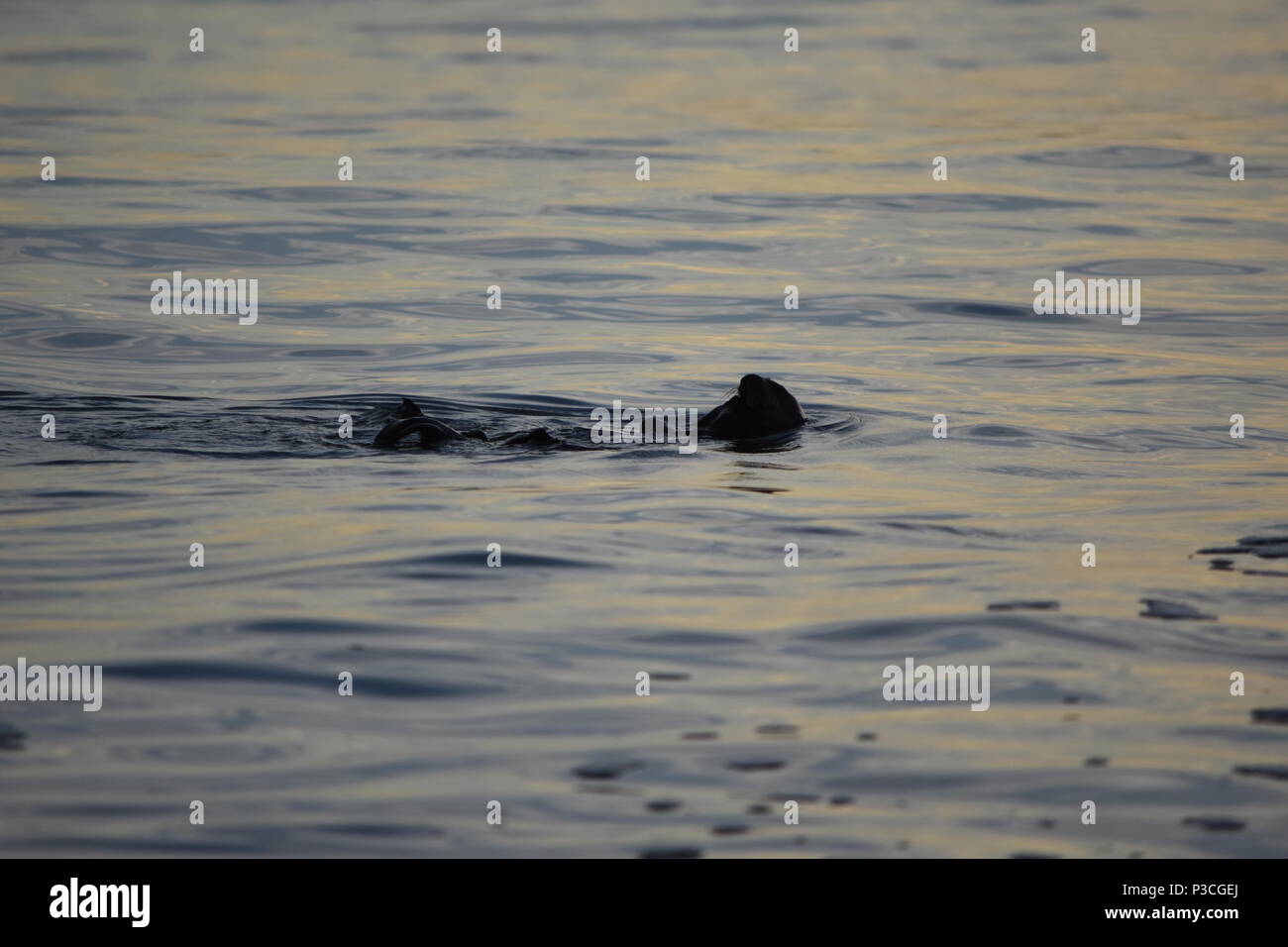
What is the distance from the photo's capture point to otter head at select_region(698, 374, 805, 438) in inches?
484

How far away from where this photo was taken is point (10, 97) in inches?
1111

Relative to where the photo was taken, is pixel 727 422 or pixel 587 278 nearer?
pixel 727 422

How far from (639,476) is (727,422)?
1404 millimetres

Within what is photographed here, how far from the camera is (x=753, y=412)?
1237 cm

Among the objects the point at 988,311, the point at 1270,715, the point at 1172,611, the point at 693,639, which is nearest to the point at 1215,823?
the point at 1270,715

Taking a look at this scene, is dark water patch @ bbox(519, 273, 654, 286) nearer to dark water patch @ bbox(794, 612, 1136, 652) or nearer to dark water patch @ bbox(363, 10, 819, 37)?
dark water patch @ bbox(794, 612, 1136, 652)

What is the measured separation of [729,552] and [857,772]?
2.92 m

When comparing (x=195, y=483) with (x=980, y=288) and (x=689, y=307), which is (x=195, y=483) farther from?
(x=980, y=288)

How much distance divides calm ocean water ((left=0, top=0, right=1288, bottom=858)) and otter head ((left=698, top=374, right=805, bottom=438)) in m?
0.21

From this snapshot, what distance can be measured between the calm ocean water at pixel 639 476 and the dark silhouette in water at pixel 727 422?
17 cm

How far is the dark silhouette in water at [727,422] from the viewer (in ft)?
38.8

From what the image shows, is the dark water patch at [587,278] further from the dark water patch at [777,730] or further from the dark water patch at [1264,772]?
the dark water patch at [1264,772]

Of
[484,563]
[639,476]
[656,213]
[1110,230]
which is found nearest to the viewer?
[484,563]

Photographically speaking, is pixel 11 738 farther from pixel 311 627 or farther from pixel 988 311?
pixel 988 311
